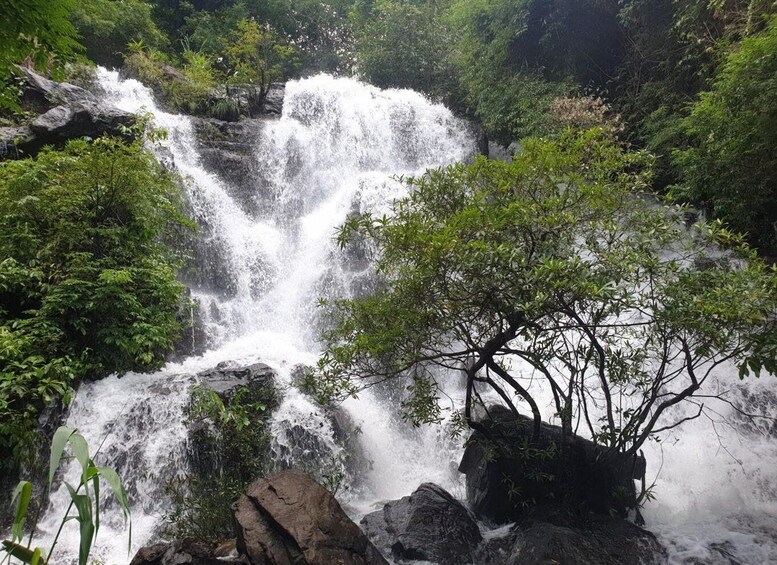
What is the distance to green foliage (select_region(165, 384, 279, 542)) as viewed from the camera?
5.20 m

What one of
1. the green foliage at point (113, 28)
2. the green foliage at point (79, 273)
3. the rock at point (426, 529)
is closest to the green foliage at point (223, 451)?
the green foliage at point (79, 273)

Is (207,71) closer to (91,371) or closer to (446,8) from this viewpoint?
(446,8)

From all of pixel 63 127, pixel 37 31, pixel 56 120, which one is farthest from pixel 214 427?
pixel 56 120

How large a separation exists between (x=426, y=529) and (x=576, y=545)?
1482 mm

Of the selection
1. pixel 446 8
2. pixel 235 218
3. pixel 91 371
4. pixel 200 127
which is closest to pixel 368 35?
pixel 446 8

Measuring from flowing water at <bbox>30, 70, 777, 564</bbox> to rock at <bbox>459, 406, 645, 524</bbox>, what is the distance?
75cm

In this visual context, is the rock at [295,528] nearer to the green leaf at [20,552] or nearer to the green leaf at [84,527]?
the green leaf at [20,552]

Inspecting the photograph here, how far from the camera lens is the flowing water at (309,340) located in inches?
230

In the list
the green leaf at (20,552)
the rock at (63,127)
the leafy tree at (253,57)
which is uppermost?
the leafy tree at (253,57)

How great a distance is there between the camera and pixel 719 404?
7.69m

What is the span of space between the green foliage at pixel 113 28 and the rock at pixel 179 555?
15223mm

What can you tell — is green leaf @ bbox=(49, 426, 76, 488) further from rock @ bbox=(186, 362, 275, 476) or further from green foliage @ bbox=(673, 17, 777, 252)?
green foliage @ bbox=(673, 17, 777, 252)

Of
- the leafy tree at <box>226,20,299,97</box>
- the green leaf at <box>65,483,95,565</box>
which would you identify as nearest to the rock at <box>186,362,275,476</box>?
the green leaf at <box>65,483,95,565</box>

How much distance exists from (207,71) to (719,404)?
14.6 m
